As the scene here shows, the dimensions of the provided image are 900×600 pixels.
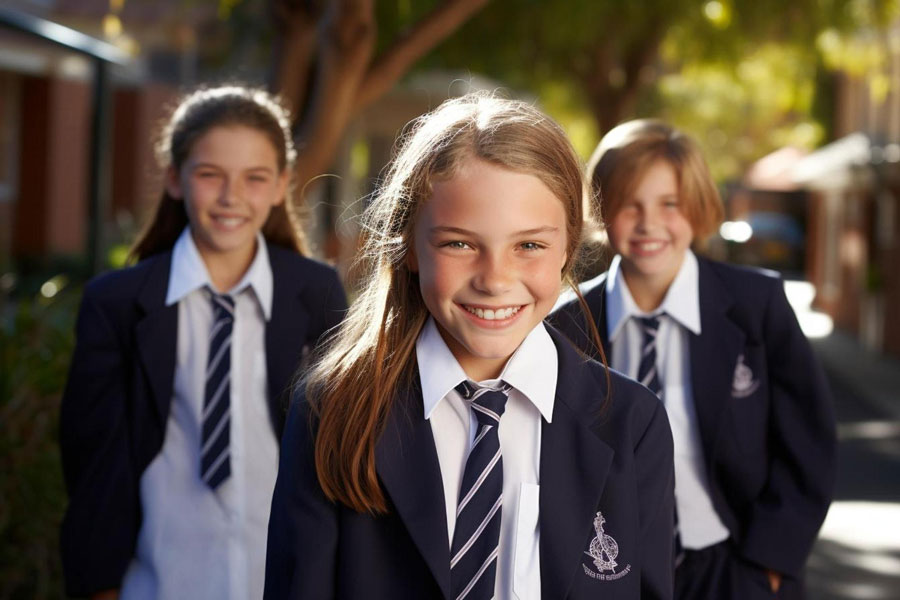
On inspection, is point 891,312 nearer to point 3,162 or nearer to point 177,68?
point 3,162

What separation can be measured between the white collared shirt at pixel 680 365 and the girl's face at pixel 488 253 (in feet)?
4.00

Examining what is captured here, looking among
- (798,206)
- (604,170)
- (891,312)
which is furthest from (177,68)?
(604,170)

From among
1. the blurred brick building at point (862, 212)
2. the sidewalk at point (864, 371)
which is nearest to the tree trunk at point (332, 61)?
the sidewalk at point (864, 371)

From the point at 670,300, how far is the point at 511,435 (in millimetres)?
1316

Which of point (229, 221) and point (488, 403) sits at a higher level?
point (229, 221)

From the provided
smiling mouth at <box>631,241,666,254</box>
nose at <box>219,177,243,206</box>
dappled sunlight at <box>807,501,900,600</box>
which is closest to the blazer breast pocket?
smiling mouth at <box>631,241,666,254</box>

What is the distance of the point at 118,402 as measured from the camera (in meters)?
3.26

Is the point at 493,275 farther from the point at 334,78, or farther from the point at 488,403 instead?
the point at 334,78

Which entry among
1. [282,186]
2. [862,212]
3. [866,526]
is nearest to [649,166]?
[282,186]

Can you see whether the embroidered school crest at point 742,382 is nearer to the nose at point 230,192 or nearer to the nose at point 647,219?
the nose at point 647,219

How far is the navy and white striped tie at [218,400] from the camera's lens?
3.19 metres

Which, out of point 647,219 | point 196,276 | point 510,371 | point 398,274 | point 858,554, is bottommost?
point 858,554

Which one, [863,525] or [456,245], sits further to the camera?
[863,525]

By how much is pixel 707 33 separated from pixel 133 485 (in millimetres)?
11272
